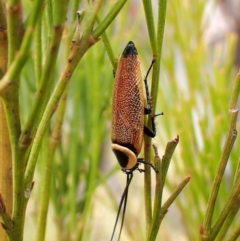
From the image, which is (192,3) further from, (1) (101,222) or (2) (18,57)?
(1) (101,222)

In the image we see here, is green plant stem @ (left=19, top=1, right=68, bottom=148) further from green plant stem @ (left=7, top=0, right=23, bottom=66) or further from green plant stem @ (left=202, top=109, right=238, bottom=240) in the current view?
green plant stem @ (left=202, top=109, right=238, bottom=240)

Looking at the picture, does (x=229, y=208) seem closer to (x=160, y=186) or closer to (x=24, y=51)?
(x=160, y=186)

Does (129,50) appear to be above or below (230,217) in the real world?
above

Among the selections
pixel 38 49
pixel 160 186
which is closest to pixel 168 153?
pixel 160 186

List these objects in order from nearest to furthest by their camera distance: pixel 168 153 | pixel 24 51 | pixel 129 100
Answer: pixel 24 51 < pixel 168 153 < pixel 129 100

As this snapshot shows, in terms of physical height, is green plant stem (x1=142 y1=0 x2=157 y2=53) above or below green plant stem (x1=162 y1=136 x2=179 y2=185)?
above

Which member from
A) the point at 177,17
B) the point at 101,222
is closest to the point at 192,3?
the point at 177,17

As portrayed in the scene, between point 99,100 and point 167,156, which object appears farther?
point 99,100

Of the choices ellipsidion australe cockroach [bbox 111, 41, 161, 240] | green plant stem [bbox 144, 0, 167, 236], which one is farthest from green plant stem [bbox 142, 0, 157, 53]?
ellipsidion australe cockroach [bbox 111, 41, 161, 240]
